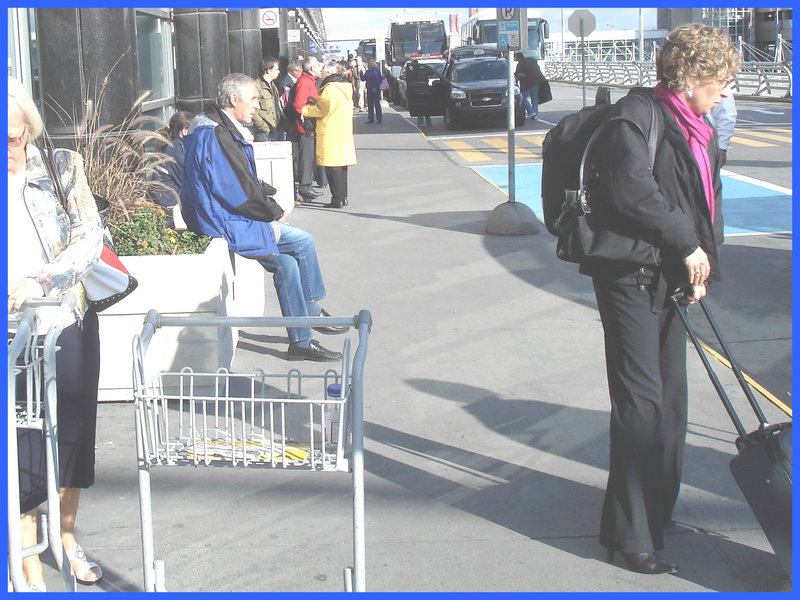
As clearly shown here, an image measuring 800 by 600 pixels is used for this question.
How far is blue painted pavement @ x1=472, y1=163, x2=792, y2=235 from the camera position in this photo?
1109 cm

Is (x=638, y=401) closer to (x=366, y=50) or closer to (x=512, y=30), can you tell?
(x=512, y=30)

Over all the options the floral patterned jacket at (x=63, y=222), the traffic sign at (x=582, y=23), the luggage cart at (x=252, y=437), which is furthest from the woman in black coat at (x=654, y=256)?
the traffic sign at (x=582, y=23)

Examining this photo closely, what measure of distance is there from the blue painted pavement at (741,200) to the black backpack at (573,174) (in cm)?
543

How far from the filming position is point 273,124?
1394 centimetres

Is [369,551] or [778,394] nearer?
[369,551]

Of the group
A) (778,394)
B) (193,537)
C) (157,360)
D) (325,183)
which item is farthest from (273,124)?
(193,537)

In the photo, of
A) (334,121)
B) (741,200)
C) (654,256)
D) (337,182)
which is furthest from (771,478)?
(741,200)

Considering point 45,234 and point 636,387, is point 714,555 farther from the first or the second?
point 45,234

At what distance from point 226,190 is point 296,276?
0.73 metres

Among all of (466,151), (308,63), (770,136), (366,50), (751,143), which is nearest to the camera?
(308,63)

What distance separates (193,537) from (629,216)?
2074 millimetres

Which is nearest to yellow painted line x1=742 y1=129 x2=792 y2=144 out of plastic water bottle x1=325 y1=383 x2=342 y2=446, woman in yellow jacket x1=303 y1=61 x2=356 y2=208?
woman in yellow jacket x1=303 y1=61 x2=356 y2=208

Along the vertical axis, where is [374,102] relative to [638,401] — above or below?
above

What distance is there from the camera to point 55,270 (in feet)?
10.6
